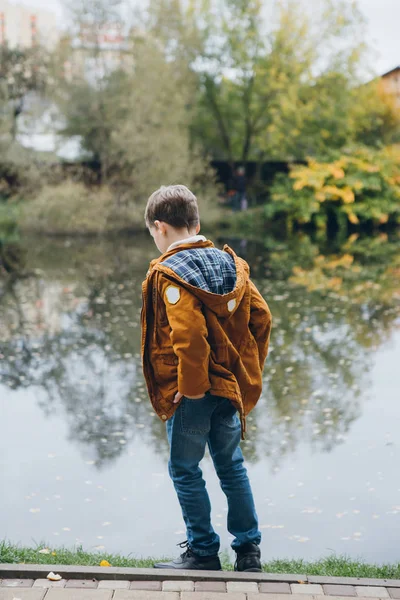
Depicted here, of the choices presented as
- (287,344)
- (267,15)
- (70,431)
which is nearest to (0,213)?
(267,15)

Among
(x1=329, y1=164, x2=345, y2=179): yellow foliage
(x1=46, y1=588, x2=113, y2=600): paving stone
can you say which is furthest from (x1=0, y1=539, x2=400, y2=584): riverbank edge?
(x1=329, y1=164, x2=345, y2=179): yellow foliage

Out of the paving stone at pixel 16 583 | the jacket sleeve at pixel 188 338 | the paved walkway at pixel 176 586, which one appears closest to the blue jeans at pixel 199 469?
the jacket sleeve at pixel 188 338

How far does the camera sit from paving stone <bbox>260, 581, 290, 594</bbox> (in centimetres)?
304

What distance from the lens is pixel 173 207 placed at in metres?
3.30

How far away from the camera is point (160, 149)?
1038 inches

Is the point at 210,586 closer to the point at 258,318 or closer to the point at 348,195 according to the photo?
the point at 258,318

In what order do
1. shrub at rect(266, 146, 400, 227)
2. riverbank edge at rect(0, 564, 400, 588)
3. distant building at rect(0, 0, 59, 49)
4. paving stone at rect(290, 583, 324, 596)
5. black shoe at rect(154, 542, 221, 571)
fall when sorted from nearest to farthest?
paving stone at rect(290, 583, 324, 596)
riverbank edge at rect(0, 564, 400, 588)
black shoe at rect(154, 542, 221, 571)
shrub at rect(266, 146, 400, 227)
distant building at rect(0, 0, 59, 49)

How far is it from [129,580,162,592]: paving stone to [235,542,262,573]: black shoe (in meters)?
0.47

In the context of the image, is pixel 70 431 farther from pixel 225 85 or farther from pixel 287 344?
pixel 225 85

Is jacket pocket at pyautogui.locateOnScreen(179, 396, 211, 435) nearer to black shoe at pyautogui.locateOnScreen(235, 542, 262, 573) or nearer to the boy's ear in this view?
black shoe at pyautogui.locateOnScreen(235, 542, 262, 573)

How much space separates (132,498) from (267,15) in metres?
27.6

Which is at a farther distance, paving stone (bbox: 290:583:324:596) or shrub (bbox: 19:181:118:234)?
shrub (bbox: 19:181:118:234)

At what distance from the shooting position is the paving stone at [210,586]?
3.05m

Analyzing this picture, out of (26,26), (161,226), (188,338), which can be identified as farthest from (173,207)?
(26,26)
